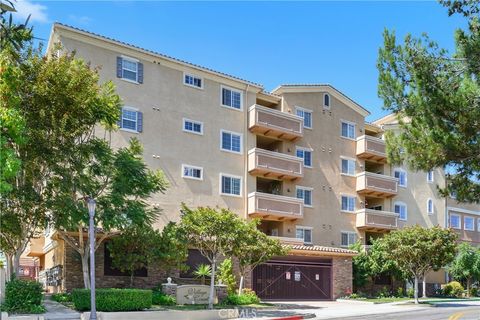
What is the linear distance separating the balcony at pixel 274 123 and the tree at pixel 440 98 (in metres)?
23.9

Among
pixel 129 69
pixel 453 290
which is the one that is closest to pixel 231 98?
pixel 129 69

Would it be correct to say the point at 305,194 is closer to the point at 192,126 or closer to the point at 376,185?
the point at 376,185

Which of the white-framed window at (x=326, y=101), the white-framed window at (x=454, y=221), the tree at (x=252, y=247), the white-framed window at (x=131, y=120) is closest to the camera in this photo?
the tree at (x=252, y=247)

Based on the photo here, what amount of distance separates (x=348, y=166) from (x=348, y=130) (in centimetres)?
303

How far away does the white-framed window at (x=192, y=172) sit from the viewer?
3622cm

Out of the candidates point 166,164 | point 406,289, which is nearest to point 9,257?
point 166,164

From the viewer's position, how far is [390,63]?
579 inches

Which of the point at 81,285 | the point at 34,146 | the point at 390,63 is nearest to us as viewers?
the point at 390,63

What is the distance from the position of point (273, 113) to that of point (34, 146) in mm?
20401

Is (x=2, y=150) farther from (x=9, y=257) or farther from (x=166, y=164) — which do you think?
(x=166, y=164)

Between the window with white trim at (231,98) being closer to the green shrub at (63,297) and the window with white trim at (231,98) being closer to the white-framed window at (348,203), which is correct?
the white-framed window at (348,203)

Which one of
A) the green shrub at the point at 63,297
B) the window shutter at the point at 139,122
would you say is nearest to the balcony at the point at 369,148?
the window shutter at the point at 139,122

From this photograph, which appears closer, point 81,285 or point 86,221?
point 86,221

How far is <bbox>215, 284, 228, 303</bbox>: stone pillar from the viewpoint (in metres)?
29.5
